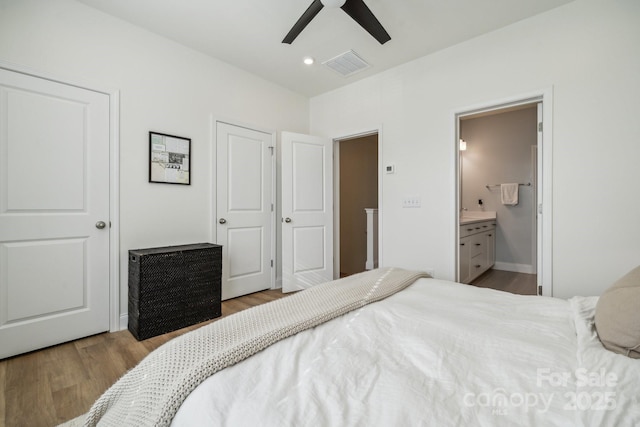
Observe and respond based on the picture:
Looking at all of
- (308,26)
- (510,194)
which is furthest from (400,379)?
(510,194)

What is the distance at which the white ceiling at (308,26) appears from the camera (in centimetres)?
223

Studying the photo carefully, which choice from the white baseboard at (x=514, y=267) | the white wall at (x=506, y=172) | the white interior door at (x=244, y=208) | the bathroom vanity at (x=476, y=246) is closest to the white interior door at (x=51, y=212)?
the white interior door at (x=244, y=208)

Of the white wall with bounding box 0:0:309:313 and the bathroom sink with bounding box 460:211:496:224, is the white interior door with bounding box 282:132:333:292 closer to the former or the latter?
the white wall with bounding box 0:0:309:313

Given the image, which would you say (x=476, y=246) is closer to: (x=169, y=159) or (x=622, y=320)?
(x=622, y=320)

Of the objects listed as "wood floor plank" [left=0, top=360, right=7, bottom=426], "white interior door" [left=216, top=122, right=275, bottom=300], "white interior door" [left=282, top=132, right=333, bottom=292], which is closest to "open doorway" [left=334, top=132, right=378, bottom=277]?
"white interior door" [left=282, top=132, right=333, bottom=292]

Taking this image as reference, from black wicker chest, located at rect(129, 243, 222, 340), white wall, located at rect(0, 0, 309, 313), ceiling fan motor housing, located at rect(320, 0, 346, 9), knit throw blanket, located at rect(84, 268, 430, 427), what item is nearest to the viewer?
knit throw blanket, located at rect(84, 268, 430, 427)

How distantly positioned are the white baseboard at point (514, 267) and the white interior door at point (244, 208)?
3.68 m

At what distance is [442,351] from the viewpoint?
857 millimetres

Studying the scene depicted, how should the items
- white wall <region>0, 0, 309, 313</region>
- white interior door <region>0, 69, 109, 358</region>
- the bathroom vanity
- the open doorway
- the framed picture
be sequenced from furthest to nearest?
the open doorway
the bathroom vanity
the framed picture
white wall <region>0, 0, 309, 313</region>
white interior door <region>0, 69, 109, 358</region>

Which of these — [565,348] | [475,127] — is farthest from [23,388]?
[475,127]

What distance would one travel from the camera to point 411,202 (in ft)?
10.2

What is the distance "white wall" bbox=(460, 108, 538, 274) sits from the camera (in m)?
4.40

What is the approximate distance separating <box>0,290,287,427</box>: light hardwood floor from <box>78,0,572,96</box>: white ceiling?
263 cm

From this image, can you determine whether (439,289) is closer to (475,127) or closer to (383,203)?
(383,203)
